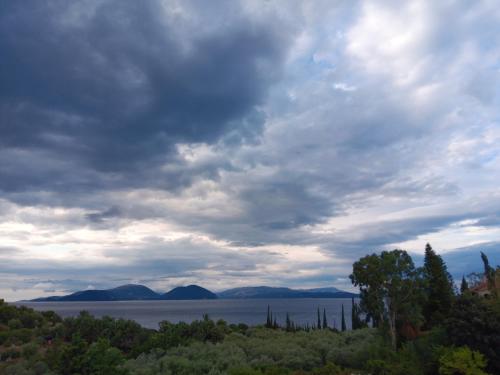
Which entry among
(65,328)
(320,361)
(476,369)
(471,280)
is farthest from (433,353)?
(471,280)

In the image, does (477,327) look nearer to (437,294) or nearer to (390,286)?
(390,286)

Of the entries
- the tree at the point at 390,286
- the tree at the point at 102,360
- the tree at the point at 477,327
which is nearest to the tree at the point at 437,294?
the tree at the point at 390,286

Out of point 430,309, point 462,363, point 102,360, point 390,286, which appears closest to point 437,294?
point 430,309

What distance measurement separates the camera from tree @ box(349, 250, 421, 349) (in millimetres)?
32375

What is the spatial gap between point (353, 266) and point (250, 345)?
11639 mm

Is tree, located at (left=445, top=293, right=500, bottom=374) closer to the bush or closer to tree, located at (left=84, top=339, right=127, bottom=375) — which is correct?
the bush

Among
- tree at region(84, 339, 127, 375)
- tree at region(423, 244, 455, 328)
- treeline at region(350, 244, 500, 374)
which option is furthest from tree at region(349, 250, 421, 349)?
tree at region(84, 339, 127, 375)

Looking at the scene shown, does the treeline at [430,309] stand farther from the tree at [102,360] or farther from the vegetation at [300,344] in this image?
the tree at [102,360]

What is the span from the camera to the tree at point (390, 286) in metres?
32.4

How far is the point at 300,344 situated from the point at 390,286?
30.1ft

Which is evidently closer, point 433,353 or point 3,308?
point 433,353

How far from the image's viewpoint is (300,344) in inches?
1154

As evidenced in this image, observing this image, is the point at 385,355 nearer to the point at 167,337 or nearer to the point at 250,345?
the point at 250,345

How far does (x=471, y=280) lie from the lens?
72875 mm
